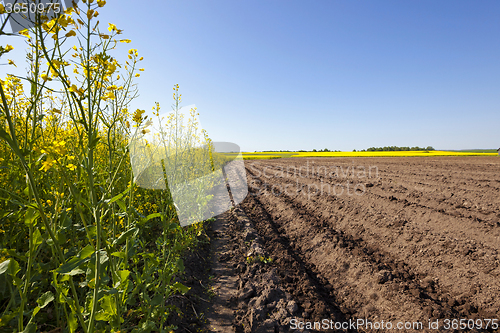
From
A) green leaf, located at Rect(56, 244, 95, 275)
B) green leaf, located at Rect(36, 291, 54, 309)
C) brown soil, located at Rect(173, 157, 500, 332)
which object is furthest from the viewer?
brown soil, located at Rect(173, 157, 500, 332)

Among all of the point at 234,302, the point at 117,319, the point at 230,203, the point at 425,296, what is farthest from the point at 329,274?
the point at 230,203

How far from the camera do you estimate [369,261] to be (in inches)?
144

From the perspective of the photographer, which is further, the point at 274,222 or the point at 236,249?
the point at 274,222

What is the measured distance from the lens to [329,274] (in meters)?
3.59

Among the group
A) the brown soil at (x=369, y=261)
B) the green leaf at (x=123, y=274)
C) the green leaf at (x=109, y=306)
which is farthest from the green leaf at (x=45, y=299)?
the brown soil at (x=369, y=261)

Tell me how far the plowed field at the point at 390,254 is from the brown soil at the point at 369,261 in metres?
0.01

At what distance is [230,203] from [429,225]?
5.28 metres

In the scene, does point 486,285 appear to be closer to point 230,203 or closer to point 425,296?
point 425,296

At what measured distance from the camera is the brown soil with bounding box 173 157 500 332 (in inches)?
107

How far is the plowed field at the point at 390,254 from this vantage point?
109 inches

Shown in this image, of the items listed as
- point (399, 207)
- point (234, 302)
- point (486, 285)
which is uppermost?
point (399, 207)

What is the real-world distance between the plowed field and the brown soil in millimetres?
13

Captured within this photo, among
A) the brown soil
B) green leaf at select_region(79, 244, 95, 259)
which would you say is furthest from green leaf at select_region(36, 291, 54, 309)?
the brown soil

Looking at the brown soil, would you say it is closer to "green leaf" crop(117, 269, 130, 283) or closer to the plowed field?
the plowed field
